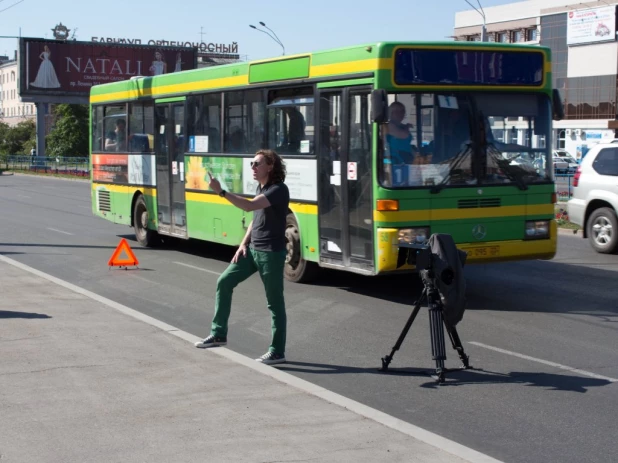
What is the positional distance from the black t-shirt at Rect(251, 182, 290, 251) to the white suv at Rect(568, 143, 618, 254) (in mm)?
10187

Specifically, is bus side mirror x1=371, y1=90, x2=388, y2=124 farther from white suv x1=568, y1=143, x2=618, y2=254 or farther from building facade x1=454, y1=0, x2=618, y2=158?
building facade x1=454, y1=0, x2=618, y2=158

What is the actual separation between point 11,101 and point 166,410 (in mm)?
154156

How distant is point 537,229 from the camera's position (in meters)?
12.5

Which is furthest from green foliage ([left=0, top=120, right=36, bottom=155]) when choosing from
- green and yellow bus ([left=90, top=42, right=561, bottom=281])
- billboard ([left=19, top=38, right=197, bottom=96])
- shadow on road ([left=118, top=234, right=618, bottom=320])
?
green and yellow bus ([left=90, top=42, right=561, bottom=281])

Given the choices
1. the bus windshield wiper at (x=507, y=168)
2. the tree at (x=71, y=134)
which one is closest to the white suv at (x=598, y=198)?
the bus windshield wiper at (x=507, y=168)

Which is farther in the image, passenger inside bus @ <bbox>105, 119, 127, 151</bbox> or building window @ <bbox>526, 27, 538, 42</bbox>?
building window @ <bbox>526, 27, 538, 42</bbox>

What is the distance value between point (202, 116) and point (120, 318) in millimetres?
6734

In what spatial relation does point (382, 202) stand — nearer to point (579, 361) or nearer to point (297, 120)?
point (297, 120)

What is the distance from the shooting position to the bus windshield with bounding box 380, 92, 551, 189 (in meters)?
11.6

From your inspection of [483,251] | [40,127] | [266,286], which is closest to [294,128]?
[483,251]

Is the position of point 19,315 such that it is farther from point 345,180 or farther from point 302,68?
point 302,68

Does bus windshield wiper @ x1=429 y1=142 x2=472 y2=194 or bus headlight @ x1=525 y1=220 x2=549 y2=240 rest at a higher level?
bus windshield wiper @ x1=429 y1=142 x2=472 y2=194

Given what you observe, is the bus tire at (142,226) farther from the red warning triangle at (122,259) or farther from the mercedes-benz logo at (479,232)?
the mercedes-benz logo at (479,232)

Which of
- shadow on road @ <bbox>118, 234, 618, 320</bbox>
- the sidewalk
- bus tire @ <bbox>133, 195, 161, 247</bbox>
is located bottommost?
shadow on road @ <bbox>118, 234, 618, 320</bbox>
